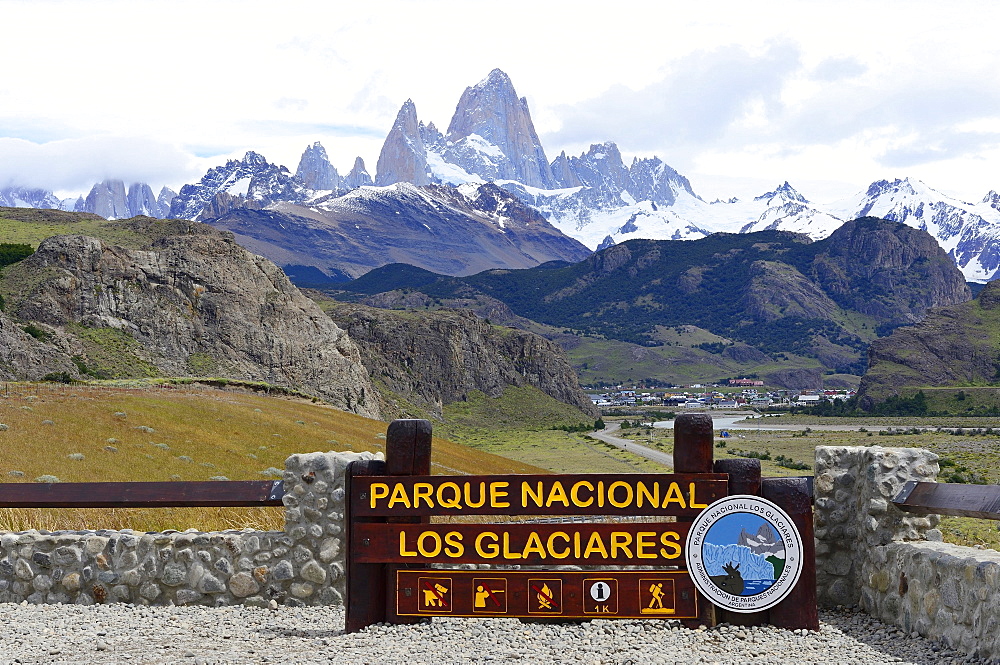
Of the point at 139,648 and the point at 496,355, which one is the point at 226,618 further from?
the point at 496,355

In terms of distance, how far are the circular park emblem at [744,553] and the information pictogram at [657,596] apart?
1.00ft

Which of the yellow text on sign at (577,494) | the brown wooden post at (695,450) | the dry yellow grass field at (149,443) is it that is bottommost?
the dry yellow grass field at (149,443)

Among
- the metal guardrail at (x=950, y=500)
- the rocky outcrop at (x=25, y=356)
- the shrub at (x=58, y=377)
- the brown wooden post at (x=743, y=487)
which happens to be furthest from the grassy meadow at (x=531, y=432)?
the brown wooden post at (x=743, y=487)

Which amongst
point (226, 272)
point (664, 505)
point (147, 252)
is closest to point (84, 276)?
point (147, 252)

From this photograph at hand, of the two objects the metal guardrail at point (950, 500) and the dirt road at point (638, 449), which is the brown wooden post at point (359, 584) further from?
the dirt road at point (638, 449)

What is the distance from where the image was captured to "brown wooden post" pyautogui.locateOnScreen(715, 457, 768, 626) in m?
10.4

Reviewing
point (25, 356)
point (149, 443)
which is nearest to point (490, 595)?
point (149, 443)

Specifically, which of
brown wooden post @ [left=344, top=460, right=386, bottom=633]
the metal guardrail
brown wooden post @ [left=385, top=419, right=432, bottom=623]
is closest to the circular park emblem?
the metal guardrail

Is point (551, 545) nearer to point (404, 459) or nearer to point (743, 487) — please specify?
point (404, 459)

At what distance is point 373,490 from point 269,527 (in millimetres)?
4985

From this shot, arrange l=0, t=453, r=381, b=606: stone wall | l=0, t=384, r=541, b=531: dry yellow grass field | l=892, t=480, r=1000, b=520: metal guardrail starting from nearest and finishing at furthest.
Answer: l=892, t=480, r=1000, b=520: metal guardrail → l=0, t=453, r=381, b=606: stone wall → l=0, t=384, r=541, b=531: dry yellow grass field

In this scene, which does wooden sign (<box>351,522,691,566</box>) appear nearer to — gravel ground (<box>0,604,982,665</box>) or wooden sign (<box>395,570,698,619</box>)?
wooden sign (<box>395,570,698,619</box>)

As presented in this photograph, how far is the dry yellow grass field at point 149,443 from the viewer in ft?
52.7

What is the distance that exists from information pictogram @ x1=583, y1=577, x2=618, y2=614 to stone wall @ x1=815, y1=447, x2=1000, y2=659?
9.55 feet
